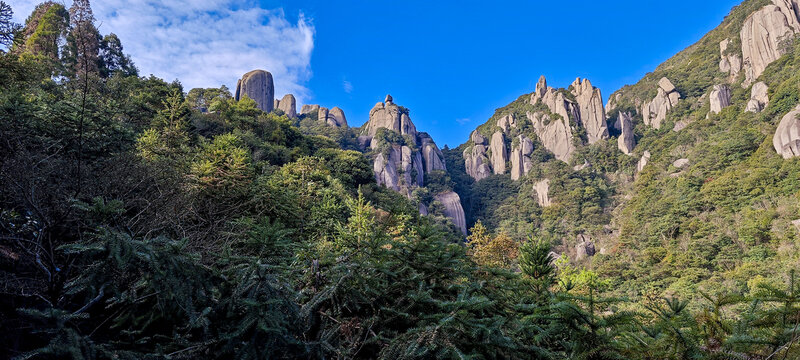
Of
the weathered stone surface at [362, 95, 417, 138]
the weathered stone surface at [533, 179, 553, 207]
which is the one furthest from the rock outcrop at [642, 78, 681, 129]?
the weathered stone surface at [362, 95, 417, 138]

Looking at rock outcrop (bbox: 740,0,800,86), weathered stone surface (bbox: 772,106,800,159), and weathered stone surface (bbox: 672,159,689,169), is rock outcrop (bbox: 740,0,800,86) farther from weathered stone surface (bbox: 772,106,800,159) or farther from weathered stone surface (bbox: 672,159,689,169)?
weathered stone surface (bbox: 772,106,800,159)

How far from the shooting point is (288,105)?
66.7m

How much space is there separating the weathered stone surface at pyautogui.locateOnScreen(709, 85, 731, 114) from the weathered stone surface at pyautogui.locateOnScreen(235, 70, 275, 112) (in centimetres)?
6295

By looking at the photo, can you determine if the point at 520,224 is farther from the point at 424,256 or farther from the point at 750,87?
the point at 424,256

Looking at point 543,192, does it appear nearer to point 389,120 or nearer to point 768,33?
point 389,120

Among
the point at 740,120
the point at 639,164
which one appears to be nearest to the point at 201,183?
the point at 740,120

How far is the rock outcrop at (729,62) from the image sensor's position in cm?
4794

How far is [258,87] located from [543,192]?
49.1 m

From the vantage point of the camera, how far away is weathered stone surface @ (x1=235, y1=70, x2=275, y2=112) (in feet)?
183

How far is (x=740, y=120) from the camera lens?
36750 millimetres

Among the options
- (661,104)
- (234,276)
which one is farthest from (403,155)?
(234,276)

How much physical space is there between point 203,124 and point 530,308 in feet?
65.7

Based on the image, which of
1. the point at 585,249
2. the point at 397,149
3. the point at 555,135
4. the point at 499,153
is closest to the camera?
the point at 585,249

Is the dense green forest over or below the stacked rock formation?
below
